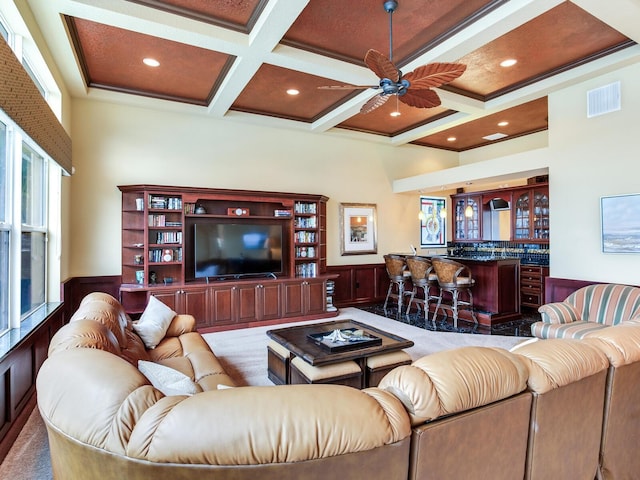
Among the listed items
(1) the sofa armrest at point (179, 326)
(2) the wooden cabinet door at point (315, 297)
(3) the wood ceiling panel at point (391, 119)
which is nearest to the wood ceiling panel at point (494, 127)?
(3) the wood ceiling panel at point (391, 119)

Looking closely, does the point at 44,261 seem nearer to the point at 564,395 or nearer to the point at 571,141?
the point at 564,395

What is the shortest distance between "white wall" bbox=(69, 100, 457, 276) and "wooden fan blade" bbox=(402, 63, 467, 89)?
12.0 ft

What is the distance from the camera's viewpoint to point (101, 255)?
5.35m

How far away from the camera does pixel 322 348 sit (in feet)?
10.0

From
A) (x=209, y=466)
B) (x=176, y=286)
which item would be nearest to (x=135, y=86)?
(x=176, y=286)

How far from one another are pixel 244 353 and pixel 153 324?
1.33 meters

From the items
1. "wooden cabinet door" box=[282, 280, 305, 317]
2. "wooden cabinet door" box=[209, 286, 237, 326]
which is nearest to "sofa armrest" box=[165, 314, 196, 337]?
"wooden cabinet door" box=[209, 286, 237, 326]

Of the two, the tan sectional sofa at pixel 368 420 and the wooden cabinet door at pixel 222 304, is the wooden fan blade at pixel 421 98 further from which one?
the wooden cabinet door at pixel 222 304

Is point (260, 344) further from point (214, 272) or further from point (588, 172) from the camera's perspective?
point (588, 172)

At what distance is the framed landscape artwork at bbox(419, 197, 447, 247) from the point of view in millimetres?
8508

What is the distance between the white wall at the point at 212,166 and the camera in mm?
5289

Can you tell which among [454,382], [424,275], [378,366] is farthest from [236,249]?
[454,382]

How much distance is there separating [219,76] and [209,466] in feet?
15.8

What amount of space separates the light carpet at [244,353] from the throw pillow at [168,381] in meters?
1.07
